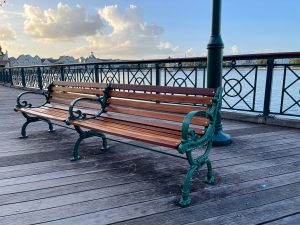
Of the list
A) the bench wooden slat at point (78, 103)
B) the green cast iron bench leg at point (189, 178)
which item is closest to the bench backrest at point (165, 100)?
the bench wooden slat at point (78, 103)

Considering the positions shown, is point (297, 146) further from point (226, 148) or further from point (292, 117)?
point (292, 117)

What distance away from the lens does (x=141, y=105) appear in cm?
294

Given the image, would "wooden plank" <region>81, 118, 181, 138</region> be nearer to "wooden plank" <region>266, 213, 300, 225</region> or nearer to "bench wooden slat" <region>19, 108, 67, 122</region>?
"bench wooden slat" <region>19, 108, 67, 122</region>

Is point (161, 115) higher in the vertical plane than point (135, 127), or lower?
higher

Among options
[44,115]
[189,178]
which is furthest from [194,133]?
[44,115]

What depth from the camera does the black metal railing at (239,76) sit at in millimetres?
4363

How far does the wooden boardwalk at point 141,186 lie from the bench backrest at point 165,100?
22.7 inches

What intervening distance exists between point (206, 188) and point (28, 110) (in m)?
3.01

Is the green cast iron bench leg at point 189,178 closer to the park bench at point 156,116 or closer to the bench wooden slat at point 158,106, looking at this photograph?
the park bench at point 156,116

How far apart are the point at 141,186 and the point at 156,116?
28.9 inches

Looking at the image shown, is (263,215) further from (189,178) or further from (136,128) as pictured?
(136,128)

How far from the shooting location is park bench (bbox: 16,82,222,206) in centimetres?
214

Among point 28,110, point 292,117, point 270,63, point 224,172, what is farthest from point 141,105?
point 292,117

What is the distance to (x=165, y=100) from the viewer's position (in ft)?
8.92
